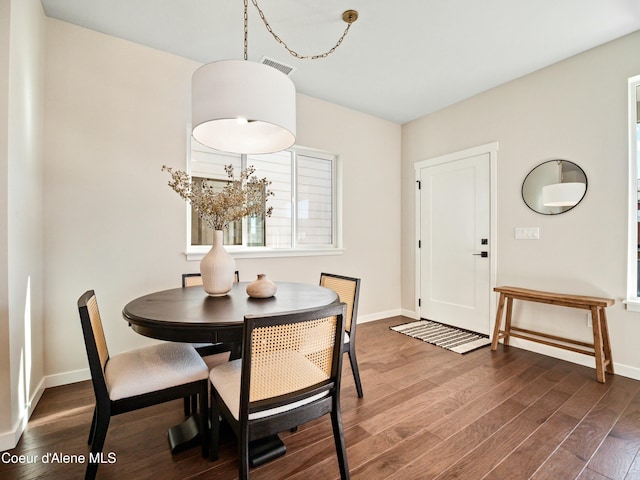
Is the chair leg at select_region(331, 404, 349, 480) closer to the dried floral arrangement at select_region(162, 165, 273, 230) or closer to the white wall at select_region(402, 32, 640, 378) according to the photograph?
the dried floral arrangement at select_region(162, 165, 273, 230)

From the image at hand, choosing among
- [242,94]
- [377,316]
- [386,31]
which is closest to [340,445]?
[242,94]

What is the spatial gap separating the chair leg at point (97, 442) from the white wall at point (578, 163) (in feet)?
11.4

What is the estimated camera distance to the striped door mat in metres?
3.13

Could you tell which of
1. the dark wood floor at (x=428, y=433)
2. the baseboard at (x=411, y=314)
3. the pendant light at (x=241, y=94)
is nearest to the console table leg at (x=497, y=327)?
the dark wood floor at (x=428, y=433)

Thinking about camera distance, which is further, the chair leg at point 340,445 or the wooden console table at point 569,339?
the wooden console table at point 569,339

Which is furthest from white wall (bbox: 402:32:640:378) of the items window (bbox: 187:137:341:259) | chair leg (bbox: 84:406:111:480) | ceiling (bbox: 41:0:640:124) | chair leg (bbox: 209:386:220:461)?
chair leg (bbox: 84:406:111:480)

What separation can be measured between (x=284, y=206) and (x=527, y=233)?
2.58m

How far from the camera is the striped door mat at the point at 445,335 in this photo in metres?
3.13

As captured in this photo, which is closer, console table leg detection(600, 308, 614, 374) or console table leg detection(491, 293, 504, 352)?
console table leg detection(600, 308, 614, 374)

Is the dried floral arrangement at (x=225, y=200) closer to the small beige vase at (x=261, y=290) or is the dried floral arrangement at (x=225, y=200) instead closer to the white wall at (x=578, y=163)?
the small beige vase at (x=261, y=290)

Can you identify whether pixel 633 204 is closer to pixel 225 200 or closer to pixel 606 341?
pixel 606 341

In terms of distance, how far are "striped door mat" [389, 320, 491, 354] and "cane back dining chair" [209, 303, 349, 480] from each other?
2.21m

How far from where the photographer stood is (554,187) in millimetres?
2873

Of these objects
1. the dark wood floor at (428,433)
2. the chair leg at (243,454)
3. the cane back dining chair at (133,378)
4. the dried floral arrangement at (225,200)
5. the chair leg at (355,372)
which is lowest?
the dark wood floor at (428,433)
